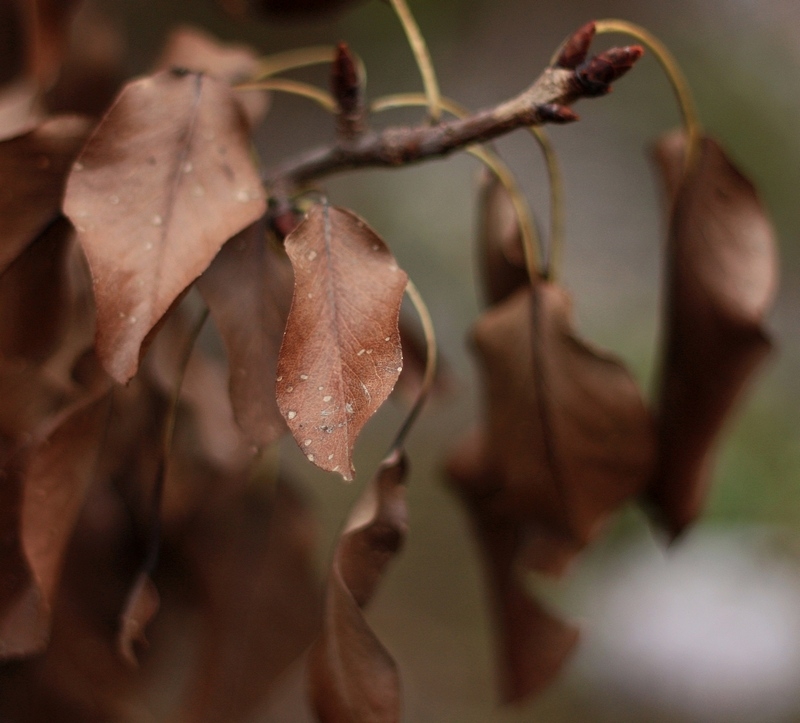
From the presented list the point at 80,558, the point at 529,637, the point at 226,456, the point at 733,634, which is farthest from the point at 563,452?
the point at 733,634

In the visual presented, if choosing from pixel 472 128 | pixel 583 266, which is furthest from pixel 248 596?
pixel 583 266

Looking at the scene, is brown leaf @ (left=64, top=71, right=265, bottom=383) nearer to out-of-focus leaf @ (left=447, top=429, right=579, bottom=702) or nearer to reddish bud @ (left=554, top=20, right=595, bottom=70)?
reddish bud @ (left=554, top=20, right=595, bottom=70)

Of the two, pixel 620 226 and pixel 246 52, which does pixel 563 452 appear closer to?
pixel 246 52

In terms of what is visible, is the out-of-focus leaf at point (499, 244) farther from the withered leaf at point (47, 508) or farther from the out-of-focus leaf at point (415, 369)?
the withered leaf at point (47, 508)

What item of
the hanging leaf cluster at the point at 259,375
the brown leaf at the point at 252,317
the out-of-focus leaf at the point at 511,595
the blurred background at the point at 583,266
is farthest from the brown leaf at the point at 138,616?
the blurred background at the point at 583,266

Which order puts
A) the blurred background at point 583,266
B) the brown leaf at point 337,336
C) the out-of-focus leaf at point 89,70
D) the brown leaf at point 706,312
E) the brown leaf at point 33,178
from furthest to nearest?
the blurred background at point 583,266, the out-of-focus leaf at point 89,70, the brown leaf at point 706,312, the brown leaf at point 33,178, the brown leaf at point 337,336

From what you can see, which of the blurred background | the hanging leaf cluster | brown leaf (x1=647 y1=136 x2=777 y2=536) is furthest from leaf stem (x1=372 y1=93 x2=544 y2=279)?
the blurred background

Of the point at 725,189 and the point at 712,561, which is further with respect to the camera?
the point at 712,561

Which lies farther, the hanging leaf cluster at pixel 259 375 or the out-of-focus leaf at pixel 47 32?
the out-of-focus leaf at pixel 47 32
